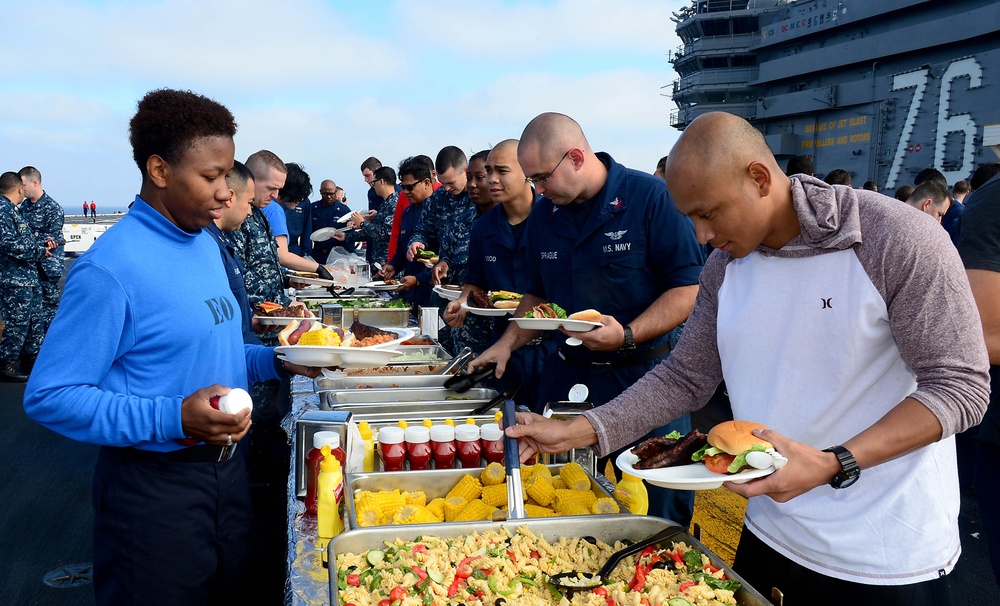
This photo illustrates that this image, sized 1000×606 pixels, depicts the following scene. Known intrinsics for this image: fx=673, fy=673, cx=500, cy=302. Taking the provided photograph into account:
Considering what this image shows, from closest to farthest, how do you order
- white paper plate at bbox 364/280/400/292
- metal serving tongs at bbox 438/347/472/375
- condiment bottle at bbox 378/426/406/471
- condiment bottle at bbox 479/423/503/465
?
condiment bottle at bbox 378/426/406/471, condiment bottle at bbox 479/423/503/465, metal serving tongs at bbox 438/347/472/375, white paper plate at bbox 364/280/400/292

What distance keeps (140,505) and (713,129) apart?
188 centimetres

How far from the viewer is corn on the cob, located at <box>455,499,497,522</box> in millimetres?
2043

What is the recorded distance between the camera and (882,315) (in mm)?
1519

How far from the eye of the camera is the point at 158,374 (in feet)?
6.33

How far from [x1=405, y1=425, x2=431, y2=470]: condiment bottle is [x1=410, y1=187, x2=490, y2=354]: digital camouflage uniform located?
97.8 inches

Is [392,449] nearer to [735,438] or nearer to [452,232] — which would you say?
[735,438]

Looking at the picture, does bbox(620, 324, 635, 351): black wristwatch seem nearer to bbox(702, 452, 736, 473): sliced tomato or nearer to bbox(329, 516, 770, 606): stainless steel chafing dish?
bbox(329, 516, 770, 606): stainless steel chafing dish

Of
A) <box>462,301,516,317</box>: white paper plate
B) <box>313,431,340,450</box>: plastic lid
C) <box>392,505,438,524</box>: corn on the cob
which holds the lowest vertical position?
<box>392,505,438,524</box>: corn on the cob

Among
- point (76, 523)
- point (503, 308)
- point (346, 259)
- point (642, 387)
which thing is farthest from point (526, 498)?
point (346, 259)

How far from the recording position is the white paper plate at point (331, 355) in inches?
97.8

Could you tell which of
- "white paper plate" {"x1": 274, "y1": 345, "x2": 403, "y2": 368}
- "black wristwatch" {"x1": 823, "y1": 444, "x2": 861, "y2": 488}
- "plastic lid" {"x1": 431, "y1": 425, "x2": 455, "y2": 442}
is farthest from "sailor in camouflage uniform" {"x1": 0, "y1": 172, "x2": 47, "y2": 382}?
"black wristwatch" {"x1": 823, "y1": 444, "x2": 861, "y2": 488}

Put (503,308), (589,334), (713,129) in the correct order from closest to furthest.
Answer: (713,129) < (589,334) < (503,308)

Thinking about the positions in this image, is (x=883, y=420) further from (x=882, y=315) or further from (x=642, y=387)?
(x=642, y=387)

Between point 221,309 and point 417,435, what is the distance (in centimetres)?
76
